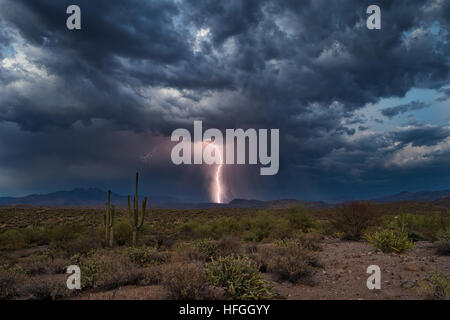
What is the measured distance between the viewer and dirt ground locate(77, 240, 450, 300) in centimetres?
750

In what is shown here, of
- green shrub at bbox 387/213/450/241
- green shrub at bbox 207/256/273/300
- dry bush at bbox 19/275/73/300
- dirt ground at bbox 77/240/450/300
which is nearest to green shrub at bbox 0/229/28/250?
dry bush at bbox 19/275/73/300

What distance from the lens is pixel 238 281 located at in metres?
7.43

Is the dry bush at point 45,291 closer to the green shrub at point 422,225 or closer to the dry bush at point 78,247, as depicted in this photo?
the dry bush at point 78,247

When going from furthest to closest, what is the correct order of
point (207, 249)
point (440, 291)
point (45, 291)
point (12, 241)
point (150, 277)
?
point (12, 241) < point (207, 249) < point (150, 277) < point (45, 291) < point (440, 291)

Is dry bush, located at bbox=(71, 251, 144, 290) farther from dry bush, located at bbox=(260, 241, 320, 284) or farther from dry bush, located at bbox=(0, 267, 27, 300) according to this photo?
dry bush, located at bbox=(260, 241, 320, 284)

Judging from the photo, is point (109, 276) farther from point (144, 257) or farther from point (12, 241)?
point (12, 241)

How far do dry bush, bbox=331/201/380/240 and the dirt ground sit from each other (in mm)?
5949

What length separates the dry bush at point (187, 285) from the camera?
272 inches

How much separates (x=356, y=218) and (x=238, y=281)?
14.0 metres

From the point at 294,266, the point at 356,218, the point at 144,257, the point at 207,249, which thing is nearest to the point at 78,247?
the point at 144,257

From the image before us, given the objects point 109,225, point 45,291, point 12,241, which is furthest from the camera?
point 12,241

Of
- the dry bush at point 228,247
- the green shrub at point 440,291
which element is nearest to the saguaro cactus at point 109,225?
the dry bush at point 228,247
